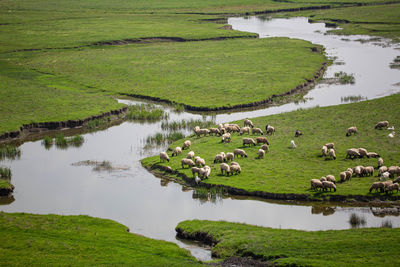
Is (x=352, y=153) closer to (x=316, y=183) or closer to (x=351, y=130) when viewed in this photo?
(x=316, y=183)

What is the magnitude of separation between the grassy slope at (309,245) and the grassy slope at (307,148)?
5.85 metres

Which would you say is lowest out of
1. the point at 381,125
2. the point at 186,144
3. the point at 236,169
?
the point at 236,169

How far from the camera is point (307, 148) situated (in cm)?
4100

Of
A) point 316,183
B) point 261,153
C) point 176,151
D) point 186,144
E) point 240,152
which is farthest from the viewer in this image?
point 186,144

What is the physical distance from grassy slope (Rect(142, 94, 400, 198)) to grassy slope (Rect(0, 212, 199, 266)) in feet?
30.2

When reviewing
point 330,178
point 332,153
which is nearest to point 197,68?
point 332,153

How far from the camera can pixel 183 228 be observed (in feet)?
97.7

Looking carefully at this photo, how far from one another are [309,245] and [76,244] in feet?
40.3

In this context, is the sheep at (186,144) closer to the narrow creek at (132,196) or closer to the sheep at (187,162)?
the narrow creek at (132,196)

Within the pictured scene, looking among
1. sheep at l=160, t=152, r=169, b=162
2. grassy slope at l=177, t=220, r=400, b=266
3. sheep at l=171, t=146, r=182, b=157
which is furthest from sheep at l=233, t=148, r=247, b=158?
grassy slope at l=177, t=220, r=400, b=266

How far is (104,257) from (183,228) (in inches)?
238

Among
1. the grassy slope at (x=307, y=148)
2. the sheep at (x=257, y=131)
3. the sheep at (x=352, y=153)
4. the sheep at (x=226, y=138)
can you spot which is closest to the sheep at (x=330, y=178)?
the grassy slope at (x=307, y=148)

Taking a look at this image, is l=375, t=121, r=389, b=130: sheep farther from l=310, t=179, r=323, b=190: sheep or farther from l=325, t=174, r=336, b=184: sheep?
l=310, t=179, r=323, b=190: sheep

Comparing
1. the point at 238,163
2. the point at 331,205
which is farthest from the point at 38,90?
the point at 331,205
